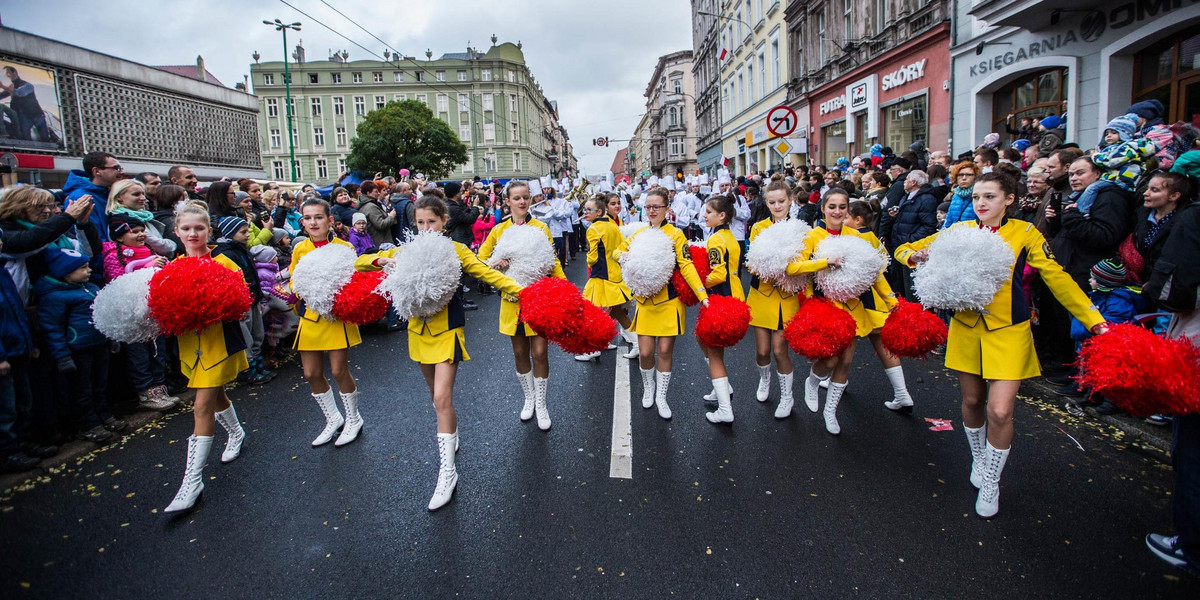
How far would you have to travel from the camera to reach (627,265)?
15.5 feet

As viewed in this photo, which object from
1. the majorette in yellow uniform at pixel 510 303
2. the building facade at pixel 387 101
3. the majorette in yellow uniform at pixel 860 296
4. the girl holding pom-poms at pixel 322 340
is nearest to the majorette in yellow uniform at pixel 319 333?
the girl holding pom-poms at pixel 322 340

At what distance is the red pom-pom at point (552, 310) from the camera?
12.0ft

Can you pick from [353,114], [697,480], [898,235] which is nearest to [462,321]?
[697,480]

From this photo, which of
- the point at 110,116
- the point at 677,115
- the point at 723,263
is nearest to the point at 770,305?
the point at 723,263

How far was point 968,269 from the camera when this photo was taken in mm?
3385

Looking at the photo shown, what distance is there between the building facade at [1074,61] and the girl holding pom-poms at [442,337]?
30.0 feet

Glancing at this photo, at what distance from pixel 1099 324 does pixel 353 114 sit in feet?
289

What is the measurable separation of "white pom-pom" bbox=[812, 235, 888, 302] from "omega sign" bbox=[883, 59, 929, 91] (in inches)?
570

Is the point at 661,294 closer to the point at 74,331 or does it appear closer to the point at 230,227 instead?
the point at 230,227

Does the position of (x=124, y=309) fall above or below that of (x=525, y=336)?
above

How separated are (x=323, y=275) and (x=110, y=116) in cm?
3173

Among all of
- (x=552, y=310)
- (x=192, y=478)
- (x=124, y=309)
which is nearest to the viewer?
(x=552, y=310)

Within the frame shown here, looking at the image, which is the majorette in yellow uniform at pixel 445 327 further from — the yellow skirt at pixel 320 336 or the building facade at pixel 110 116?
the building facade at pixel 110 116

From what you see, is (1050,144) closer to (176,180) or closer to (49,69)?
(176,180)
